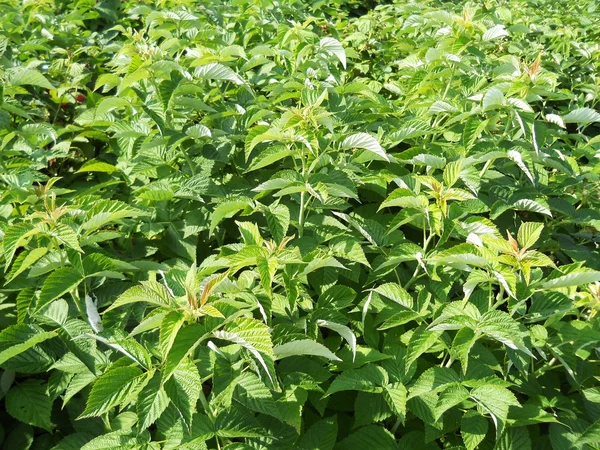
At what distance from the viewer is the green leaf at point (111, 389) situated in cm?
120

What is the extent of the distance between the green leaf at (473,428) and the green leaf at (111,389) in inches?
32.8

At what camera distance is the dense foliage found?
4.34ft

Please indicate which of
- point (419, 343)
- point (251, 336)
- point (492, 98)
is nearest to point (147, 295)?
point (251, 336)

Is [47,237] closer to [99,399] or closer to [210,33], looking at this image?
[99,399]

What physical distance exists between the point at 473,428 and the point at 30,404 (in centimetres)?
123

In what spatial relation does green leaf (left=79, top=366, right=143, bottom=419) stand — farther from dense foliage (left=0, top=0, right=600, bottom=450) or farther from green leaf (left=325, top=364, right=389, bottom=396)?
green leaf (left=325, top=364, right=389, bottom=396)

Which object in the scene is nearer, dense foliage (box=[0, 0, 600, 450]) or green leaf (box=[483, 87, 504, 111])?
dense foliage (box=[0, 0, 600, 450])

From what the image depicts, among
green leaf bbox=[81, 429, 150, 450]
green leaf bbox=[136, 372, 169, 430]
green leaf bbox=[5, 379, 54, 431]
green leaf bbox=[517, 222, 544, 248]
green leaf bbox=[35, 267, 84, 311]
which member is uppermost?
green leaf bbox=[517, 222, 544, 248]

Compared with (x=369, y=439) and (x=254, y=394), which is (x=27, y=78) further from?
(x=369, y=439)

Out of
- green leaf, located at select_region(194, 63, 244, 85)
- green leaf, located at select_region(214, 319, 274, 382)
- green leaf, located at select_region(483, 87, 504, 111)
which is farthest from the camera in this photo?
green leaf, located at select_region(194, 63, 244, 85)

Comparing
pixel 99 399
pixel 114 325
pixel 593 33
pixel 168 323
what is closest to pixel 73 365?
pixel 114 325

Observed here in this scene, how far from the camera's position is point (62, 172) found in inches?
105

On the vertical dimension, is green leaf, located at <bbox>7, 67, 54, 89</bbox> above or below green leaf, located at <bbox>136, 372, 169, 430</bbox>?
above

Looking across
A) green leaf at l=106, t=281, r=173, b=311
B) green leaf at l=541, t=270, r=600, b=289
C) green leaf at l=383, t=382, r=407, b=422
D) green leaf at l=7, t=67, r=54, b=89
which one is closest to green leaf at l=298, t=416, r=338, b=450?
green leaf at l=383, t=382, r=407, b=422
